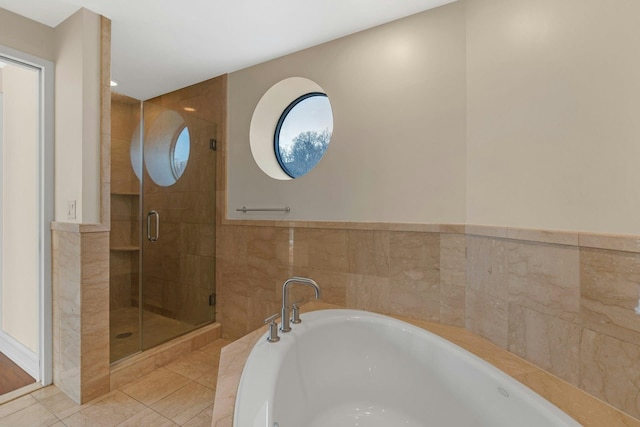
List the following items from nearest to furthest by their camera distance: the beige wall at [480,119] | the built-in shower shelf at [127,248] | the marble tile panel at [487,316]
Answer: the beige wall at [480,119], the marble tile panel at [487,316], the built-in shower shelf at [127,248]

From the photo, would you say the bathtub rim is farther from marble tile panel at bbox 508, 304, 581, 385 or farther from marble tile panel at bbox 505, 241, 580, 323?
marble tile panel at bbox 505, 241, 580, 323

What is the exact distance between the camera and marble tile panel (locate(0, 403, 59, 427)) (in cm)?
148

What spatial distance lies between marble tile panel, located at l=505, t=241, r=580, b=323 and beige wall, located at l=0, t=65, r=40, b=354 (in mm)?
2904

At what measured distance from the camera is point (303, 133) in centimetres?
242

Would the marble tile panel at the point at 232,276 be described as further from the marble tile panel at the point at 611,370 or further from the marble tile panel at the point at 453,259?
the marble tile panel at the point at 611,370

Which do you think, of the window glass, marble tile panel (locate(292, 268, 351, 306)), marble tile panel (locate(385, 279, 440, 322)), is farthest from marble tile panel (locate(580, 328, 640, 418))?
the window glass

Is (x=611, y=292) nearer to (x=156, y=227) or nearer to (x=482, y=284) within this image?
(x=482, y=284)

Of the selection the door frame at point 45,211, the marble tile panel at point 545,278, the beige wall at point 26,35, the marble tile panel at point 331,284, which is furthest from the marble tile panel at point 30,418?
the marble tile panel at point 545,278

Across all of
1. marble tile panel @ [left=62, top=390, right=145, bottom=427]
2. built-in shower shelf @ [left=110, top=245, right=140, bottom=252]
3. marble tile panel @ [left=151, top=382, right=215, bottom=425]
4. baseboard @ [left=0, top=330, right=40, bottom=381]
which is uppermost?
built-in shower shelf @ [left=110, top=245, right=140, bottom=252]

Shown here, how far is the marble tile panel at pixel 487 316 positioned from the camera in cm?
137

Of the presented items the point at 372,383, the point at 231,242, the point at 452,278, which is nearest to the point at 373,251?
the point at 452,278

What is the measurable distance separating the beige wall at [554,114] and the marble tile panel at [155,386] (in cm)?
215

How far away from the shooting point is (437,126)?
1.63 m

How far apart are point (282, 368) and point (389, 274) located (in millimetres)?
897
